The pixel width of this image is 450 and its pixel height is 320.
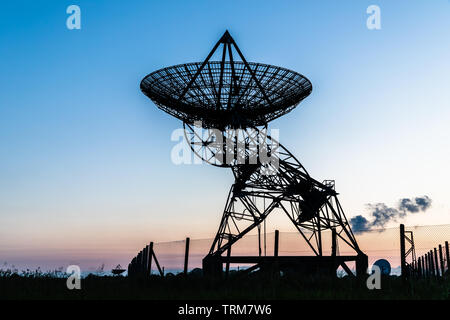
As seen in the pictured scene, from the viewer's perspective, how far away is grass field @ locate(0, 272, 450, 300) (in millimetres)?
11758

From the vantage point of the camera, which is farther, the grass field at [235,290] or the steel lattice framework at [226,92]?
the steel lattice framework at [226,92]

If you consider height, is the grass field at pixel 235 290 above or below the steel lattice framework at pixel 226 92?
below

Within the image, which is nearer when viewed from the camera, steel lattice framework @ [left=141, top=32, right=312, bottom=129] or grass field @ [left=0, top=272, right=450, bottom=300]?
grass field @ [left=0, top=272, right=450, bottom=300]

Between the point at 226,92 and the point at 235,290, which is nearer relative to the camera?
the point at 235,290

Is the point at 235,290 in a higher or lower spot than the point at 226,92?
lower

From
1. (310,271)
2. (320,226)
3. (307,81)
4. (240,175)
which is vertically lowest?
(310,271)

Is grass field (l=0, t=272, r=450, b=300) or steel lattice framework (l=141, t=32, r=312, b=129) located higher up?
steel lattice framework (l=141, t=32, r=312, b=129)

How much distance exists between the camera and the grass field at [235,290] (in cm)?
1176

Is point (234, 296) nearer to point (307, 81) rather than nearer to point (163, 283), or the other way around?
point (163, 283)

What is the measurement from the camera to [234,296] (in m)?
11.6

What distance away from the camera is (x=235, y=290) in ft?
43.5
